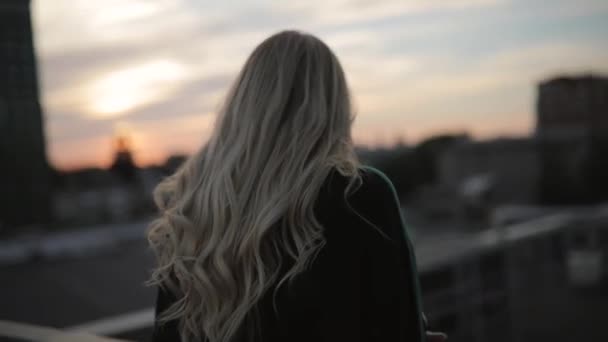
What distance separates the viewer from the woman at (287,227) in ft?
3.43

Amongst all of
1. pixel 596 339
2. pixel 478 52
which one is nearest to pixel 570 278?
pixel 596 339

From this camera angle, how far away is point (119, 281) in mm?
16156

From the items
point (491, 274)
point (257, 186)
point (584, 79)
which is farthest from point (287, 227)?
point (584, 79)

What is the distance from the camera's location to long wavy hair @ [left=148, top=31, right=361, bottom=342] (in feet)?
3.52

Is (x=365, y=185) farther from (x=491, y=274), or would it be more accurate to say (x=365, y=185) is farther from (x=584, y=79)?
(x=584, y=79)

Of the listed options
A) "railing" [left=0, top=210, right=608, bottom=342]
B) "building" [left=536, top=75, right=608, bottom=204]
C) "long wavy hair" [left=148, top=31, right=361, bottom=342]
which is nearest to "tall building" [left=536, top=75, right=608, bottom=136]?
"building" [left=536, top=75, right=608, bottom=204]

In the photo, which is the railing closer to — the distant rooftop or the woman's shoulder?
the woman's shoulder

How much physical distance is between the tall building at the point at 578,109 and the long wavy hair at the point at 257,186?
32078 mm

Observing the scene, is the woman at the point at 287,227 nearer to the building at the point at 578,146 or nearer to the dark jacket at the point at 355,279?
the dark jacket at the point at 355,279

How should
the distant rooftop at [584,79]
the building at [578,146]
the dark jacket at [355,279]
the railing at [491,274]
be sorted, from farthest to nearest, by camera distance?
1. the building at [578,146]
2. the distant rooftop at [584,79]
3. the railing at [491,274]
4. the dark jacket at [355,279]

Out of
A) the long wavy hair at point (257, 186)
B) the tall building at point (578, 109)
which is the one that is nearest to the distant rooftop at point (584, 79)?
the tall building at point (578, 109)

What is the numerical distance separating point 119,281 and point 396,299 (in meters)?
16.1

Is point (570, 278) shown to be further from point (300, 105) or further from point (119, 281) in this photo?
point (119, 281)

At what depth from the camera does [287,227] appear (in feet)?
3.56
